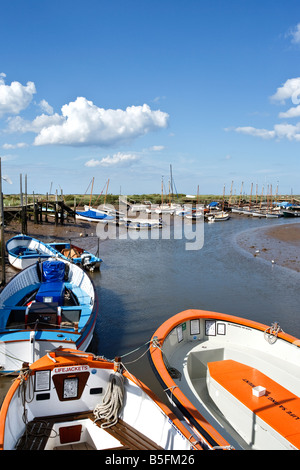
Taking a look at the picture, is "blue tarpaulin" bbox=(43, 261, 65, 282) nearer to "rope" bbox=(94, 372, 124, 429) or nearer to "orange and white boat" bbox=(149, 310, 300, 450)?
"orange and white boat" bbox=(149, 310, 300, 450)

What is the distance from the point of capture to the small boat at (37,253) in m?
19.8

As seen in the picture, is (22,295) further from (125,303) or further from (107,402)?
(107,402)

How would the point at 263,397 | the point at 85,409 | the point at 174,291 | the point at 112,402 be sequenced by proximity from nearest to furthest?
the point at 112,402
the point at 85,409
the point at 263,397
the point at 174,291

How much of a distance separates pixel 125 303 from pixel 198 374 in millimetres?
8214

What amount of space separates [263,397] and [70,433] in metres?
3.68

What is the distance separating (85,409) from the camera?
19.9ft

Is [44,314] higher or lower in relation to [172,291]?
higher

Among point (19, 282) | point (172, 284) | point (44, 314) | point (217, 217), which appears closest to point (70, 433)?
point (44, 314)

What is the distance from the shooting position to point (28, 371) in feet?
18.4

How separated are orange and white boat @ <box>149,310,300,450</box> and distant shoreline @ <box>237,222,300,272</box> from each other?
1648 centimetres

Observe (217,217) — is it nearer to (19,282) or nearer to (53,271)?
(53,271)

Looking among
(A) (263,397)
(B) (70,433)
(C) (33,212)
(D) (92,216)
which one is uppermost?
(C) (33,212)

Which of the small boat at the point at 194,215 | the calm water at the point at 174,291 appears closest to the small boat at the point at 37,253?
the calm water at the point at 174,291
